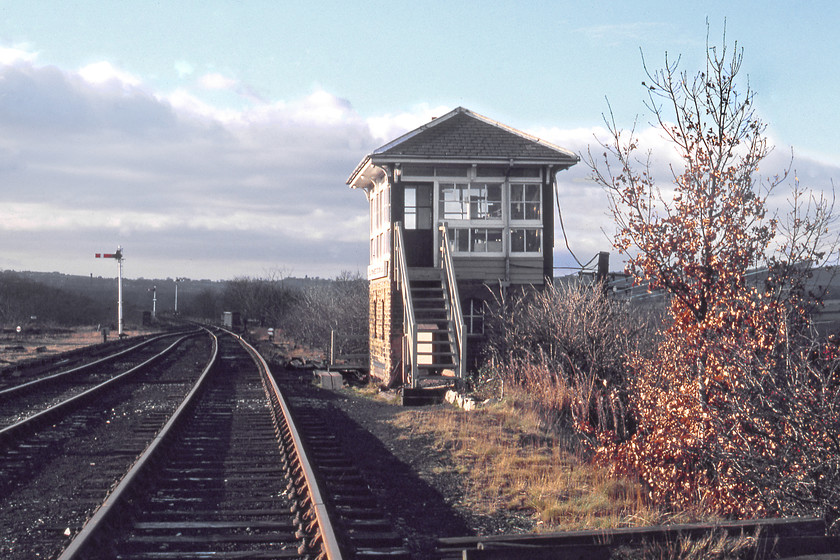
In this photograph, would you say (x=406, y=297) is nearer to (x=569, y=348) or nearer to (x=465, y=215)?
(x=465, y=215)

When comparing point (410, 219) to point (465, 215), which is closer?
point (465, 215)

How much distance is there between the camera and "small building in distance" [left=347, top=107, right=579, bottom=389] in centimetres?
1769

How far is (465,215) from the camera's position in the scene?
60.1 ft

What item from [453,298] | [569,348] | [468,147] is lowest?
[569,348]

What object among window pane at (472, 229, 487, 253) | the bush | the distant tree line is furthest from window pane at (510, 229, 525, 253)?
the distant tree line

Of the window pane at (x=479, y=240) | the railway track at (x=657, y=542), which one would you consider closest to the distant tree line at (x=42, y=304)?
the window pane at (x=479, y=240)

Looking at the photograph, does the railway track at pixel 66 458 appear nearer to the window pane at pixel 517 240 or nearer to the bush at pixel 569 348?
the bush at pixel 569 348

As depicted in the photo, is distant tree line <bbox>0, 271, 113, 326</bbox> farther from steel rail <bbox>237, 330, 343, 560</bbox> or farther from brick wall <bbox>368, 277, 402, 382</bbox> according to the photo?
steel rail <bbox>237, 330, 343, 560</bbox>

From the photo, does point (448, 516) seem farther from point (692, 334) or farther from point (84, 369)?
point (84, 369)

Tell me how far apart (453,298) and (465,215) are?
3.22 m

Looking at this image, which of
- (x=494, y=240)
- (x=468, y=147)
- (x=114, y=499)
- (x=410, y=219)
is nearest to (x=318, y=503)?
(x=114, y=499)

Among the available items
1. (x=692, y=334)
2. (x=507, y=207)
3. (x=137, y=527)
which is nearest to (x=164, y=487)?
(x=137, y=527)

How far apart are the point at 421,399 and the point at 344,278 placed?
32.2 m

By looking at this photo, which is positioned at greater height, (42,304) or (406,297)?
(42,304)
